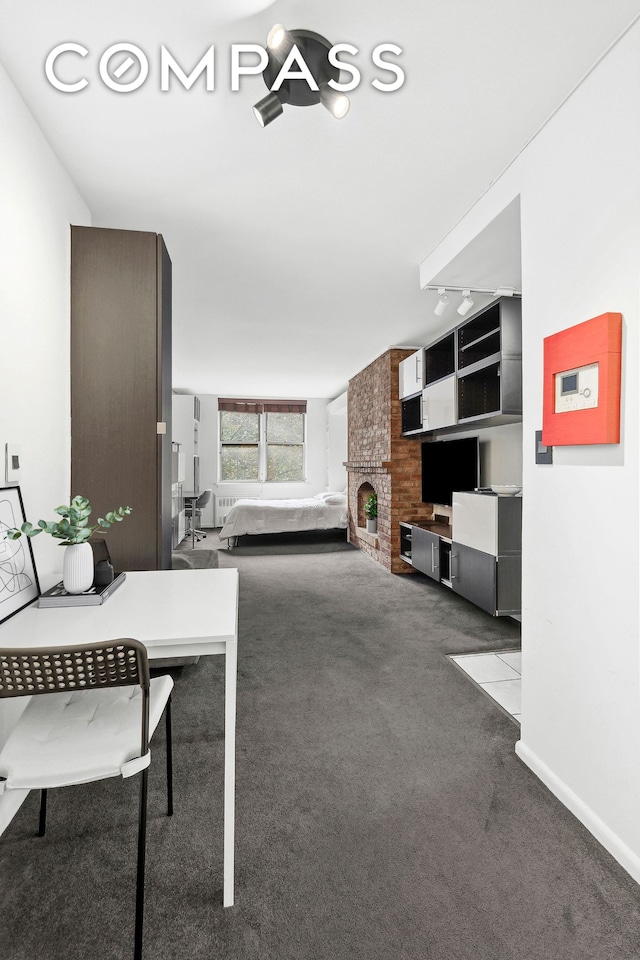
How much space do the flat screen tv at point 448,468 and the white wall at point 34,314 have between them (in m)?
3.38

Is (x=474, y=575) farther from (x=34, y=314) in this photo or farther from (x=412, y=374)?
(x=34, y=314)

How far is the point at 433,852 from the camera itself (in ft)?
5.01

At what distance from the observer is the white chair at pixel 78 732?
1.14m

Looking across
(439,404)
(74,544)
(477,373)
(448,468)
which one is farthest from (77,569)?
(448,468)

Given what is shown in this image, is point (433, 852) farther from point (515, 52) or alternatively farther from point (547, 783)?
point (515, 52)

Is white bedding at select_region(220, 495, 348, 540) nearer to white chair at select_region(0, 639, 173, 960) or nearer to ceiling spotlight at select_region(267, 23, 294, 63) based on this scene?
white chair at select_region(0, 639, 173, 960)

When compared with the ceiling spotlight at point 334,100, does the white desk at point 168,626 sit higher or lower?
lower

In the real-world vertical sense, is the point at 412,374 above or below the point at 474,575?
above

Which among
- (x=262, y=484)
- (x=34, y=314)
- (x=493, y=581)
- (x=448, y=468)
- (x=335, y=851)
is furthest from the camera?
(x=262, y=484)

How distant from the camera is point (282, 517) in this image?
7.29m

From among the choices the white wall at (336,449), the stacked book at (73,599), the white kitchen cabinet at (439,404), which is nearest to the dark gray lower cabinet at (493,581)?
the white kitchen cabinet at (439,404)

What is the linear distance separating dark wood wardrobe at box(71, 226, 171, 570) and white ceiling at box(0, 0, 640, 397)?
36 cm

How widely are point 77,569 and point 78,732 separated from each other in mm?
592

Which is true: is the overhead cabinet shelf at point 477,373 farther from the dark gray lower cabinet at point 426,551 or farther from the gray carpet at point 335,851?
the gray carpet at point 335,851
